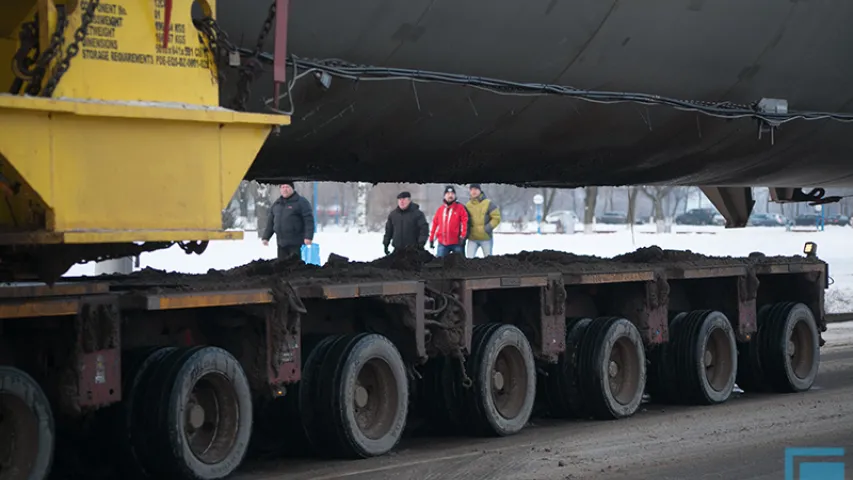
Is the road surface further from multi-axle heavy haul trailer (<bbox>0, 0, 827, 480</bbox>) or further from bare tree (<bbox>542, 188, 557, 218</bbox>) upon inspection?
bare tree (<bbox>542, 188, 557, 218</bbox>)

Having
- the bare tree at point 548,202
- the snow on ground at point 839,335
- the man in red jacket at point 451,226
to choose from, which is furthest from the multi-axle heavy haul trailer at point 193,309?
the bare tree at point 548,202

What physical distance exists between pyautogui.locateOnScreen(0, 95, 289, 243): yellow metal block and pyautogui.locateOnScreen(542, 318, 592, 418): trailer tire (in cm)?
428

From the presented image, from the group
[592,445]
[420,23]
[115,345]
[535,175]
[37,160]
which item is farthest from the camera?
[535,175]

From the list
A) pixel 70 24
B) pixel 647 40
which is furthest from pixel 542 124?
pixel 70 24

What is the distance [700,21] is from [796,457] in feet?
10.6

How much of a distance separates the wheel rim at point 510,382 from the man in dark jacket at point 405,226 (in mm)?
5386

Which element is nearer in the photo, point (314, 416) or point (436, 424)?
point (314, 416)

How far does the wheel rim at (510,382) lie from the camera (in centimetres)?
988

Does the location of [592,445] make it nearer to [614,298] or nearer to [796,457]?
[796,457]

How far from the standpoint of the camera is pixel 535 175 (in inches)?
439

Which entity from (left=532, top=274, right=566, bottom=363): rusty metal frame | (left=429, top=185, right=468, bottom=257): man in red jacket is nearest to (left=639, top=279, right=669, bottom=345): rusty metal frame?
(left=532, top=274, right=566, bottom=363): rusty metal frame

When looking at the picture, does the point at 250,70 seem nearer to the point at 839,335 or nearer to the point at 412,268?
the point at 412,268

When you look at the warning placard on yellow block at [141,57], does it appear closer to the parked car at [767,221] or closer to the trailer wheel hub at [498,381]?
the trailer wheel hub at [498,381]

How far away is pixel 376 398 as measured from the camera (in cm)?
888
